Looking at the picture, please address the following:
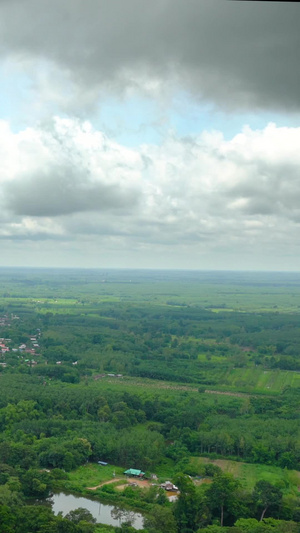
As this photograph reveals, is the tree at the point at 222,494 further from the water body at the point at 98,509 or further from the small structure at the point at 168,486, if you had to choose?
the water body at the point at 98,509

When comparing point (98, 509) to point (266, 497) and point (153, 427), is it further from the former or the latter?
point (153, 427)

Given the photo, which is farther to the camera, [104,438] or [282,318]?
[282,318]

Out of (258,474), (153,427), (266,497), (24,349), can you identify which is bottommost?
(258,474)

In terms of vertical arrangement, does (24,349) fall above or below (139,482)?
above

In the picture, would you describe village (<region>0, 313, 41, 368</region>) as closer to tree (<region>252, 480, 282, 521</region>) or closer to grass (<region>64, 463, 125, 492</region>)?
grass (<region>64, 463, 125, 492</region>)

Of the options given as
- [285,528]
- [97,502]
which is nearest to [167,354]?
[97,502]

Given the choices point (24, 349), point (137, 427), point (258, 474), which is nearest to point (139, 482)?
point (258, 474)

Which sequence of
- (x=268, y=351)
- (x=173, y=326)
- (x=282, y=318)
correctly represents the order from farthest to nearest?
(x=282, y=318)
(x=173, y=326)
(x=268, y=351)

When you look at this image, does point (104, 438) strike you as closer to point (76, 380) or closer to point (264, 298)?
point (76, 380)
